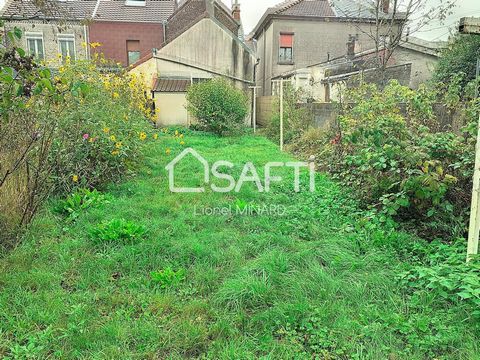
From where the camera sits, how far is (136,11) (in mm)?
23594

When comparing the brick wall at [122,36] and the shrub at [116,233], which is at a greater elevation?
the brick wall at [122,36]

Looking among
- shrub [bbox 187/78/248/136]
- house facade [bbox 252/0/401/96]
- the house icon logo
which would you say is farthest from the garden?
house facade [bbox 252/0/401/96]

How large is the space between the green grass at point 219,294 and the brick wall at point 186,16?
15.0 m

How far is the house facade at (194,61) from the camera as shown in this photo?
49.7 feet

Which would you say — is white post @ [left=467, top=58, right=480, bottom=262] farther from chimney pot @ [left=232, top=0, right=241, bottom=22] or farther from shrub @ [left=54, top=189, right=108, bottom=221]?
chimney pot @ [left=232, top=0, right=241, bottom=22]

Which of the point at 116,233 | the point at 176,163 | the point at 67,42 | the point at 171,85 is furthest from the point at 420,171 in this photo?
the point at 67,42

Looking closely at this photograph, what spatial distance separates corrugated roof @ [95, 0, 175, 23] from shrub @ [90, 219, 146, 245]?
22527mm

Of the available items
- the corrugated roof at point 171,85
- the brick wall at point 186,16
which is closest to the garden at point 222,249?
the corrugated roof at point 171,85

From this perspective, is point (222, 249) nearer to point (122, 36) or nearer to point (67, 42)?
point (122, 36)

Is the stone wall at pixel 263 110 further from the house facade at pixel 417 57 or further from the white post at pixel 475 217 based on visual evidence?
the white post at pixel 475 217

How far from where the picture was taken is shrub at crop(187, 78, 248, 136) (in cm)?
1243

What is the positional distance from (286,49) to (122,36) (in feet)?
35.3

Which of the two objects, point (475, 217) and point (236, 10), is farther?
point (236, 10)

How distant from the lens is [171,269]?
325cm
